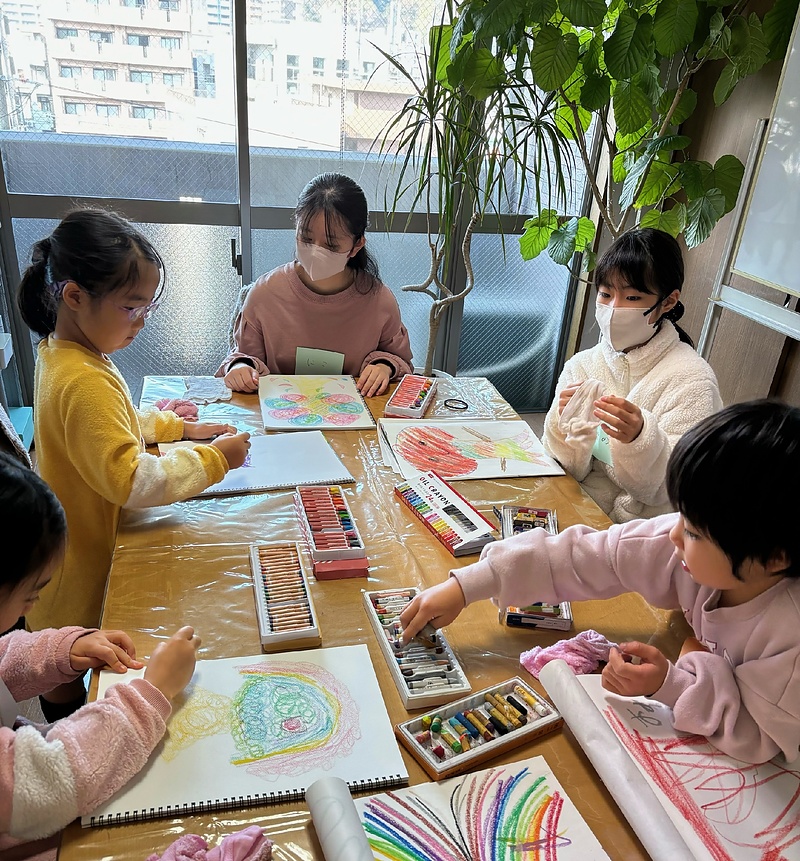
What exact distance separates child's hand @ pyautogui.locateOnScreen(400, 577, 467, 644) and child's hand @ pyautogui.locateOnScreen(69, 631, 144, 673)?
0.35 meters

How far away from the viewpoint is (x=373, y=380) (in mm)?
1895

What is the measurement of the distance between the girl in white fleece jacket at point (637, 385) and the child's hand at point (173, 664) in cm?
93

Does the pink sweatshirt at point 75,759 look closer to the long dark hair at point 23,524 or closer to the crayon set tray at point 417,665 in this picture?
the long dark hair at point 23,524

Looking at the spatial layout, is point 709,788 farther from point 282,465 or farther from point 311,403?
point 311,403

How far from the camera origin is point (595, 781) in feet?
2.61

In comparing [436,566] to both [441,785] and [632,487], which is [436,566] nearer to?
[441,785]

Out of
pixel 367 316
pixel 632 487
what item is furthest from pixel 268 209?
pixel 632 487

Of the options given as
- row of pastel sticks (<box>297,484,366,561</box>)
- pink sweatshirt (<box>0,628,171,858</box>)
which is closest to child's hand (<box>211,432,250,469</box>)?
row of pastel sticks (<box>297,484,366,561</box>)

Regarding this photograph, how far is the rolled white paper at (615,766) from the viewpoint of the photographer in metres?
0.71

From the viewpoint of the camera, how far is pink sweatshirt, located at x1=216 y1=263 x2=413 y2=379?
2055mm

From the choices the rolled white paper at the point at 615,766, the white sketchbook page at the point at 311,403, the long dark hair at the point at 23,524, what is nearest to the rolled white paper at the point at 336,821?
the rolled white paper at the point at 615,766

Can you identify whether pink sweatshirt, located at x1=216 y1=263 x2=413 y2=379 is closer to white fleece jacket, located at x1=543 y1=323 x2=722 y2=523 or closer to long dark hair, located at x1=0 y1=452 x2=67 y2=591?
white fleece jacket, located at x1=543 y1=323 x2=722 y2=523

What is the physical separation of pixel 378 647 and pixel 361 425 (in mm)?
762

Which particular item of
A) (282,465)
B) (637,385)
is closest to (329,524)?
(282,465)
